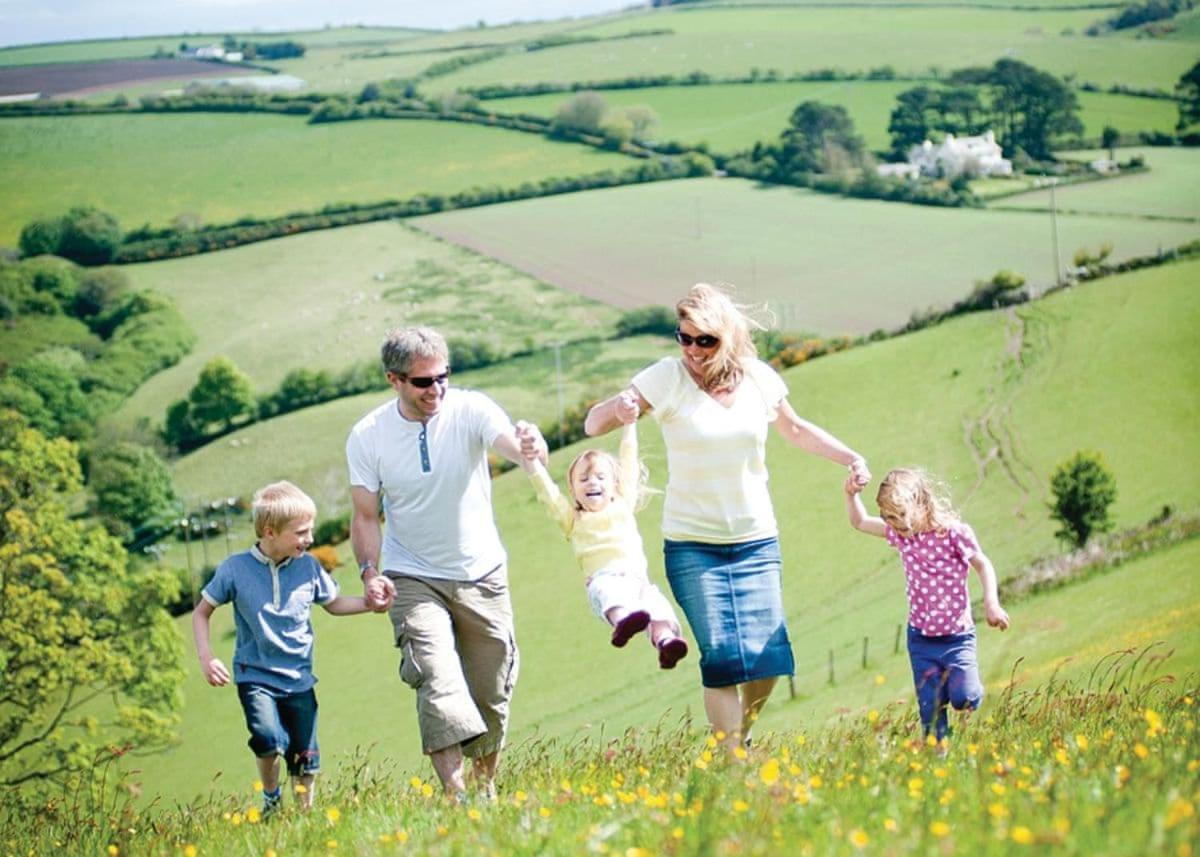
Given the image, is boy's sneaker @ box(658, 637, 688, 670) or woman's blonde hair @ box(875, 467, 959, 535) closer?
boy's sneaker @ box(658, 637, 688, 670)

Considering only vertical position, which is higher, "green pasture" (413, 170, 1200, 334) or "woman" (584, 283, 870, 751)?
"woman" (584, 283, 870, 751)

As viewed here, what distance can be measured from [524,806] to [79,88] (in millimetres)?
75854

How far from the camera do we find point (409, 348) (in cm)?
666

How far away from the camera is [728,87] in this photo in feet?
261

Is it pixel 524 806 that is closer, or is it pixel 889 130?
pixel 524 806

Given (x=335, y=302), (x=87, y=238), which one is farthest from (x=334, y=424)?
(x=87, y=238)

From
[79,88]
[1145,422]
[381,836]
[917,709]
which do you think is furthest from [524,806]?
[79,88]

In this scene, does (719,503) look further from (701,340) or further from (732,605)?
(701,340)

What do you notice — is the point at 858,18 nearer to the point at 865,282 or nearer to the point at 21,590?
the point at 865,282

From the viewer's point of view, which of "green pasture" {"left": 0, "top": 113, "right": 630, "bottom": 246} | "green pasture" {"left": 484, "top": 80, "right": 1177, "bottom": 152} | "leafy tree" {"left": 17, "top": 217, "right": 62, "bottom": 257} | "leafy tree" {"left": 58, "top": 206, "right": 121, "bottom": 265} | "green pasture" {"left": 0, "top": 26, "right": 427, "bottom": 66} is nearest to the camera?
"green pasture" {"left": 0, "top": 26, "right": 427, "bottom": 66}

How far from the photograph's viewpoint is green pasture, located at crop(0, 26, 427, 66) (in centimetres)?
6994

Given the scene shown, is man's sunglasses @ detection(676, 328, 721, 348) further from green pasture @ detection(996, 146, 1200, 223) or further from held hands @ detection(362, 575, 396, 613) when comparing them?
green pasture @ detection(996, 146, 1200, 223)

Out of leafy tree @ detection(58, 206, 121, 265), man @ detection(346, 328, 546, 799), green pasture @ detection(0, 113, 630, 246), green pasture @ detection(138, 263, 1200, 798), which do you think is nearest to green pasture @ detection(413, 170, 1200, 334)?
green pasture @ detection(0, 113, 630, 246)

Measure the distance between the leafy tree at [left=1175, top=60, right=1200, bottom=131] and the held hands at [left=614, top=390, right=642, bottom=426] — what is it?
66.0m
